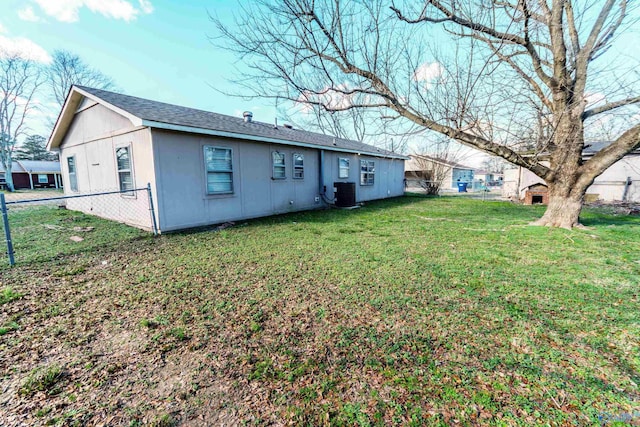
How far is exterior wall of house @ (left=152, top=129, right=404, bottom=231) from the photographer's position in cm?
632

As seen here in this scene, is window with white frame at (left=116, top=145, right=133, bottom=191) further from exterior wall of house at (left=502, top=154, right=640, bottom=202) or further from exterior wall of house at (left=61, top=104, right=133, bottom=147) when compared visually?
exterior wall of house at (left=502, top=154, right=640, bottom=202)

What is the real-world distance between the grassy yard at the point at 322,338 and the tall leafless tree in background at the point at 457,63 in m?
2.62

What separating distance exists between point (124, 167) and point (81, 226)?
5.96 feet

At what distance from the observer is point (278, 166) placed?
9117 millimetres

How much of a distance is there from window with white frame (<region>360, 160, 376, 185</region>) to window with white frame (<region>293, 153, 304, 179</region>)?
178 inches

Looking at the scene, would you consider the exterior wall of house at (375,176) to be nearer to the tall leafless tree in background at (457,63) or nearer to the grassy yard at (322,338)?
the tall leafless tree in background at (457,63)

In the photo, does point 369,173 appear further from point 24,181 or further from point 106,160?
point 24,181

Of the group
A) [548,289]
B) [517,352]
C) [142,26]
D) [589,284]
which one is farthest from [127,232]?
[589,284]

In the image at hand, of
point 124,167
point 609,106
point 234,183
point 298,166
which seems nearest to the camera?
point 609,106

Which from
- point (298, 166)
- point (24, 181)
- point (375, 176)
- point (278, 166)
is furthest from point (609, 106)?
point (24, 181)

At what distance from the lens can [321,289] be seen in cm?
328

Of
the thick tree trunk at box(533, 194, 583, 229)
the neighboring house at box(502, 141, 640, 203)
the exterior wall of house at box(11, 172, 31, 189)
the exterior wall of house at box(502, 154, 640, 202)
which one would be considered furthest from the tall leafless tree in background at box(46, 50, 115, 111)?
the exterior wall of house at box(502, 154, 640, 202)

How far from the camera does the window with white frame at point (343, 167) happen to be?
39.6 ft

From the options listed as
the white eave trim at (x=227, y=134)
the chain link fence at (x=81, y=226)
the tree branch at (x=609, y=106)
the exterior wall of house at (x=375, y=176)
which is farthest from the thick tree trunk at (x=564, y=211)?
the chain link fence at (x=81, y=226)
